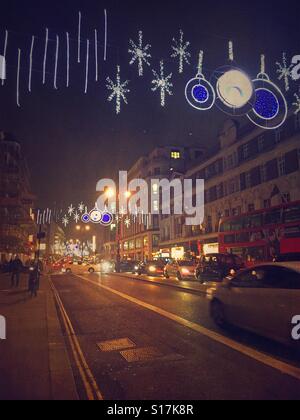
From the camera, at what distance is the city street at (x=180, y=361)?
15.5 ft

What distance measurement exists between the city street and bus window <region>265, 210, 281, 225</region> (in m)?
9.98

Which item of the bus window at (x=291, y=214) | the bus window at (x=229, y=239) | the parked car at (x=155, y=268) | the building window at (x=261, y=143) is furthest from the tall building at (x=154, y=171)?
the bus window at (x=291, y=214)

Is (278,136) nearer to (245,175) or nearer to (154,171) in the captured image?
(245,175)

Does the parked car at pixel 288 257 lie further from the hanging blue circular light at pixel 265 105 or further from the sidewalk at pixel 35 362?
the sidewalk at pixel 35 362

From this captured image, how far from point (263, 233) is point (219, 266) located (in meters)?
3.84

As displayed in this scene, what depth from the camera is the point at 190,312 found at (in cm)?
1109

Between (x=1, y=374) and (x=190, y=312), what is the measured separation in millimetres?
6719

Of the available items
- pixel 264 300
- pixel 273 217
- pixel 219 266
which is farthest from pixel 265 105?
pixel 264 300

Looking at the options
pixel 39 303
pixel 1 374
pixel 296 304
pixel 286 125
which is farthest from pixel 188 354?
pixel 286 125

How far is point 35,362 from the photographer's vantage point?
587 centimetres

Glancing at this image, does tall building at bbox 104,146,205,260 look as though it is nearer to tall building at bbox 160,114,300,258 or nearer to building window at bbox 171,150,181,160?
building window at bbox 171,150,181,160

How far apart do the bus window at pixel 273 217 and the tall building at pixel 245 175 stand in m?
2.19
